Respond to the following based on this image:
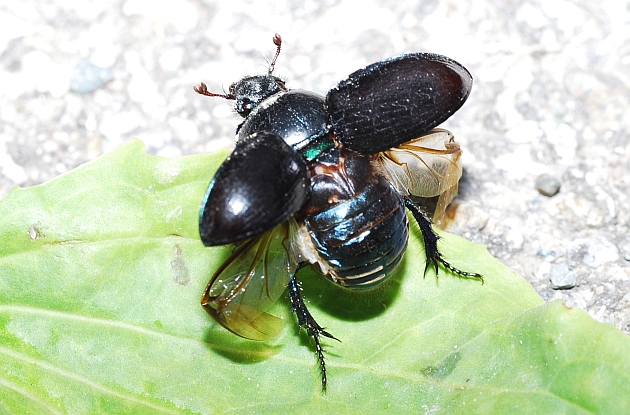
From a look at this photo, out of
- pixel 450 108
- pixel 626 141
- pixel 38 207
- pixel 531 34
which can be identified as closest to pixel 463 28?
pixel 531 34

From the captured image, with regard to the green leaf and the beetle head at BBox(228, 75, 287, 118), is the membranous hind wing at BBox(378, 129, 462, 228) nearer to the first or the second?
the green leaf

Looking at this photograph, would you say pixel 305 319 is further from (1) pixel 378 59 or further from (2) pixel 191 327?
(1) pixel 378 59

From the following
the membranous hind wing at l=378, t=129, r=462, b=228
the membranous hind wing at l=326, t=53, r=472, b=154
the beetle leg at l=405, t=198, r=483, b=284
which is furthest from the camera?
the membranous hind wing at l=378, t=129, r=462, b=228

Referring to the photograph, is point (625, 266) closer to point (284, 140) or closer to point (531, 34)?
point (531, 34)

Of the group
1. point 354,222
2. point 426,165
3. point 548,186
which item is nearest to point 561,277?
point 548,186

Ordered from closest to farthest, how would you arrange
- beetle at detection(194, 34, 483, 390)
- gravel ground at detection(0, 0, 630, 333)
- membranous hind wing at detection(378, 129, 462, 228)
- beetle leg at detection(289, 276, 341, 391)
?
beetle at detection(194, 34, 483, 390), beetle leg at detection(289, 276, 341, 391), membranous hind wing at detection(378, 129, 462, 228), gravel ground at detection(0, 0, 630, 333)

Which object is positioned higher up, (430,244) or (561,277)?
(430,244)

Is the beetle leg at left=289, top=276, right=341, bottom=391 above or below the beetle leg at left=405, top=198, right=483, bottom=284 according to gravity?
below

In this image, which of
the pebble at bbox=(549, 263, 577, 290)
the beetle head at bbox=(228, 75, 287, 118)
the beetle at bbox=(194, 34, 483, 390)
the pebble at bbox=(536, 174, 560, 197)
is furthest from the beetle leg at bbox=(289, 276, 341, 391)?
the pebble at bbox=(536, 174, 560, 197)
